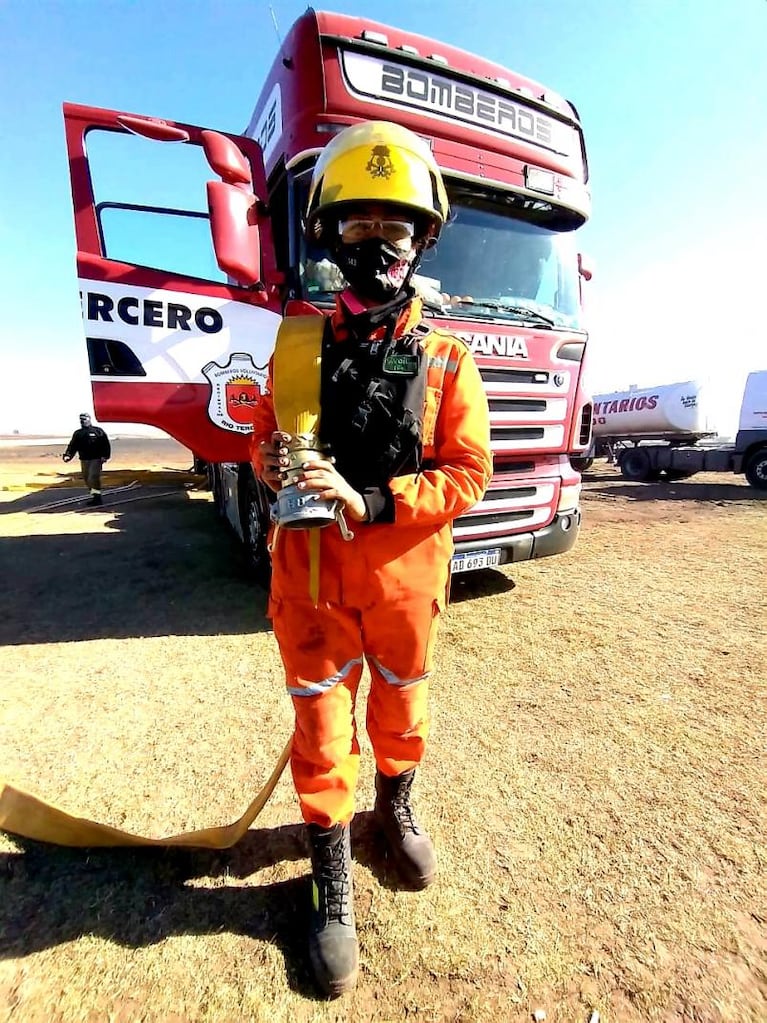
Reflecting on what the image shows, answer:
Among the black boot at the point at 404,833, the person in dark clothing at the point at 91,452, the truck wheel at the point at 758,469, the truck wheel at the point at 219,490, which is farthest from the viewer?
the truck wheel at the point at 758,469

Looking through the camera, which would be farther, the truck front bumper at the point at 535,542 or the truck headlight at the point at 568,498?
the truck headlight at the point at 568,498

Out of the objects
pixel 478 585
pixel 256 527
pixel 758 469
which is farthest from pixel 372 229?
pixel 758 469

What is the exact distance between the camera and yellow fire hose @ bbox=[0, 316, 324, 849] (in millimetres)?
1637

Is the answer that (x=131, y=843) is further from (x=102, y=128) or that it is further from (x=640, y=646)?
(x=102, y=128)

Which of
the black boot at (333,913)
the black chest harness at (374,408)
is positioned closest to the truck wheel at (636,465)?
the black chest harness at (374,408)

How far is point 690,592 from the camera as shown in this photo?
17.0 feet

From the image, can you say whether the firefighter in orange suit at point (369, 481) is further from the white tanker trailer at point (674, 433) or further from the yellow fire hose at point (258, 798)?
the white tanker trailer at point (674, 433)

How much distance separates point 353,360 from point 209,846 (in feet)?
5.95

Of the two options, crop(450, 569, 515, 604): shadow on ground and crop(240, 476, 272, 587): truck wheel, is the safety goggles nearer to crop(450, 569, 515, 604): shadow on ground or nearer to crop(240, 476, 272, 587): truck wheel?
crop(240, 476, 272, 587): truck wheel

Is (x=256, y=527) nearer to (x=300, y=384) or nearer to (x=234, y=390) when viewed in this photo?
(x=234, y=390)

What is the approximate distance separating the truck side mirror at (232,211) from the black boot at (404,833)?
9.45 feet

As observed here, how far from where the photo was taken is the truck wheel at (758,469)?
1348cm

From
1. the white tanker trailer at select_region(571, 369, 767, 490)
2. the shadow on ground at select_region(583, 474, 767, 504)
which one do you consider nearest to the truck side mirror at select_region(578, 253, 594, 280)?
the shadow on ground at select_region(583, 474, 767, 504)

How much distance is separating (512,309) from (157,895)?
3965 millimetres
